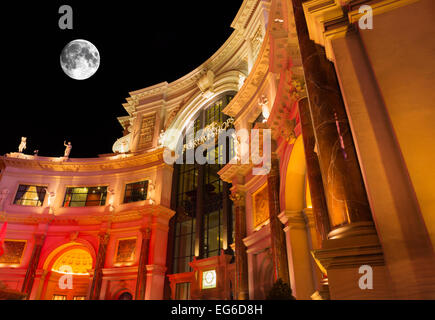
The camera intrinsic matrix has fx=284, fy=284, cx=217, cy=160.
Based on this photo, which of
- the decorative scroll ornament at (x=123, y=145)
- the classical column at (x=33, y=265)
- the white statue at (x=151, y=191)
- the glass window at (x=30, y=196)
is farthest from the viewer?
the decorative scroll ornament at (x=123, y=145)

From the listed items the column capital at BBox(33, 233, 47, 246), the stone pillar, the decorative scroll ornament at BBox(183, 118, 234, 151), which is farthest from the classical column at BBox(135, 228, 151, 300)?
the stone pillar

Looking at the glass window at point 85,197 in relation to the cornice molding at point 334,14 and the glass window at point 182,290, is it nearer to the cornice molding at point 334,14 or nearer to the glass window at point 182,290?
the glass window at point 182,290

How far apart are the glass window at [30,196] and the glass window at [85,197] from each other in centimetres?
205

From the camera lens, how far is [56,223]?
2398 cm

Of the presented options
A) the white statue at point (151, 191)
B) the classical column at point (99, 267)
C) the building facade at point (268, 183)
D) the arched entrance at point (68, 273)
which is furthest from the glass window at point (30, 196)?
the white statue at point (151, 191)

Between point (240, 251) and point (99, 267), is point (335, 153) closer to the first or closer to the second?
point (240, 251)

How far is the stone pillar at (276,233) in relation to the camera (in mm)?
10578

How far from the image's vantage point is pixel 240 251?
1480 cm

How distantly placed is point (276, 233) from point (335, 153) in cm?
693

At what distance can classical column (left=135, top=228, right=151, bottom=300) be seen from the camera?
2020 cm

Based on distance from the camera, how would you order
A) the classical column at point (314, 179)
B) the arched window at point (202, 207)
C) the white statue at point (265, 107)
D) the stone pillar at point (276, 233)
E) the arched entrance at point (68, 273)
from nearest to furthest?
the classical column at point (314, 179)
the stone pillar at point (276, 233)
the white statue at point (265, 107)
the arched window at point (202, 207)
the arched entrance at point (68, 273)

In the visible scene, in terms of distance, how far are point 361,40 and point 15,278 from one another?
26614 mm

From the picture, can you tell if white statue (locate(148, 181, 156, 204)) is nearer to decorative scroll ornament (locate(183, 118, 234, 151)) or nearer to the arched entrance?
decorative scroll ornament (locate(183, 118, 234, 151))
